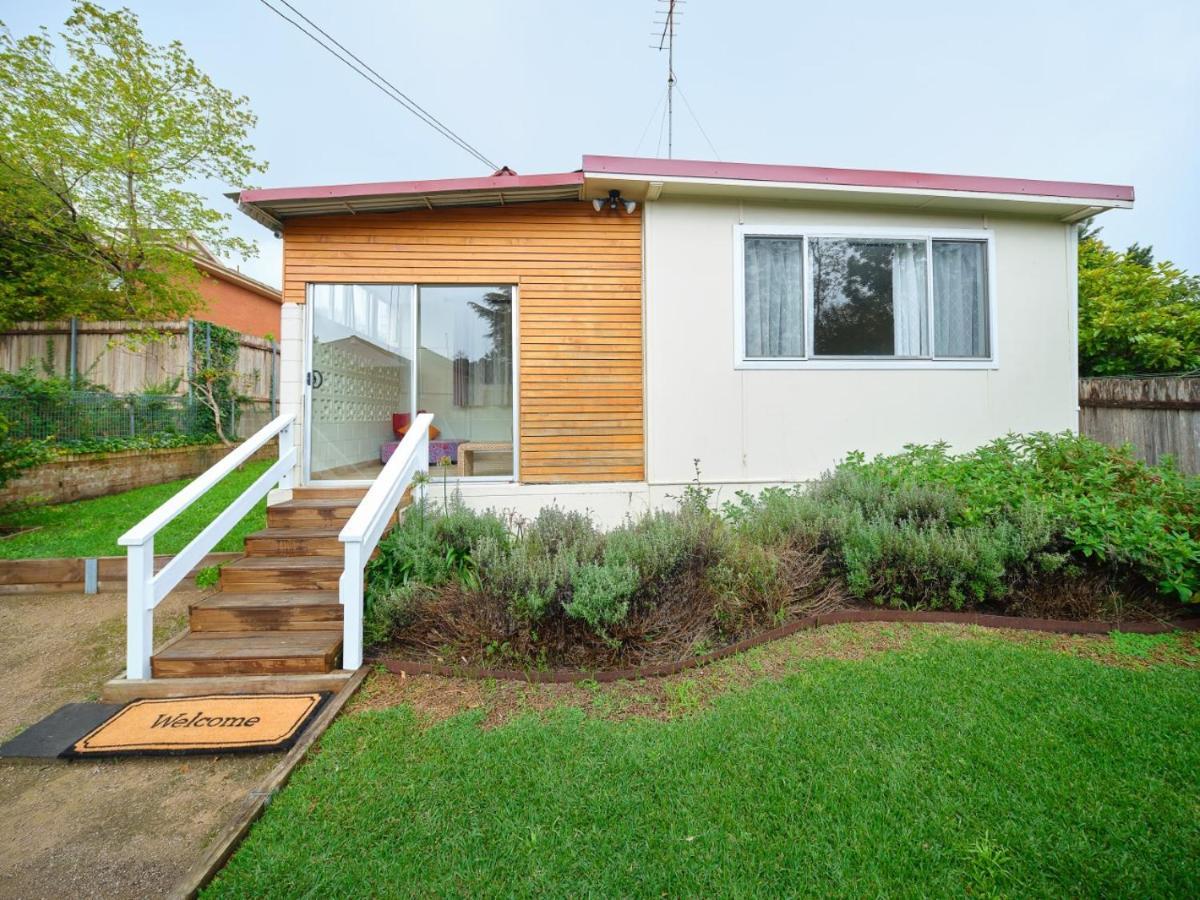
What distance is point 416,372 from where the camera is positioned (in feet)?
17.4

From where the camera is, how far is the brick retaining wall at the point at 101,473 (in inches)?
237

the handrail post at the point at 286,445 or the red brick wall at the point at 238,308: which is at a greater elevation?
the red brick wall at the point at 238,308

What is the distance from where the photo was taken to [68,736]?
2.59m

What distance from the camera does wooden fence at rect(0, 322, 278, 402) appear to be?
841 centimetres

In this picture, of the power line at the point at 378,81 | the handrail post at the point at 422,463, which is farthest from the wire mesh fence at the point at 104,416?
the power line at the point at 378,81

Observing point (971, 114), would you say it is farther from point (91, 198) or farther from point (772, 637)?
point (91, 198)

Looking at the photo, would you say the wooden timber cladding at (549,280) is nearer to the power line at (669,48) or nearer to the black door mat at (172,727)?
the black door mat at (172,727)

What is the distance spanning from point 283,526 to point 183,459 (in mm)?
5176

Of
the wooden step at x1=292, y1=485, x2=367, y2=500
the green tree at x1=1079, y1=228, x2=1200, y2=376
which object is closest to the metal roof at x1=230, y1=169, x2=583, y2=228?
the wooden step at x1=292, y1=485, x2=367, y2=500

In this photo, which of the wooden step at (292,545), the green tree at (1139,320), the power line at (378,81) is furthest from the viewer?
the green tree at (1139,320)

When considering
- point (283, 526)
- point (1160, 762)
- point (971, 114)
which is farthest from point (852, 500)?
point (971, 114)

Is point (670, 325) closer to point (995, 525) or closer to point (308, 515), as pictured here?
point (995, 525)

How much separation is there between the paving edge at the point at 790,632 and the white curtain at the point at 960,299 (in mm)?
3130

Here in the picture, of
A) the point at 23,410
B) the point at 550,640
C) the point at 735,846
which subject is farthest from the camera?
the point at 23,410
